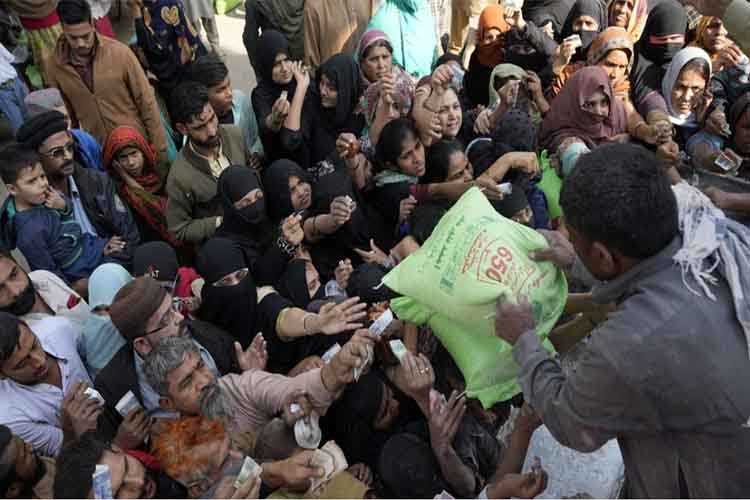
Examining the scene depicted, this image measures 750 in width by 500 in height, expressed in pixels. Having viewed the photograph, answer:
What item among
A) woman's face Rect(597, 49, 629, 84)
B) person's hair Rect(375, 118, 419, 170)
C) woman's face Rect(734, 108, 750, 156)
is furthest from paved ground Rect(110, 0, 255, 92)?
woman's face Rect(734, 108, 750, 156)

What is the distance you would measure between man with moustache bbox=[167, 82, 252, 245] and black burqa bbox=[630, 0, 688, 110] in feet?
9.48

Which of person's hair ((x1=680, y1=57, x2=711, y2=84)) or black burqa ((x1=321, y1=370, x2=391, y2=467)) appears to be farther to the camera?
person's hair ((x1=680, y1=57, x2=711, y2=84))

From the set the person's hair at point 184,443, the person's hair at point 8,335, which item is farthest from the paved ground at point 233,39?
the person's hair at point 184,443

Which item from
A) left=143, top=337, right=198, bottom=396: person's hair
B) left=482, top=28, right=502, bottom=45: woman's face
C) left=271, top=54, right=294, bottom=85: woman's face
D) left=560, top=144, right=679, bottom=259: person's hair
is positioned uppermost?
left=560, top=144, right=679, bottom=259: person's hair

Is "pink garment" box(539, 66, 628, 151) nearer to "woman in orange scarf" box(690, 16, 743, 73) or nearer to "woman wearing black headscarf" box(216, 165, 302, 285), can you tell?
"woman in orange scarf" box(690, 16, 743, 73)

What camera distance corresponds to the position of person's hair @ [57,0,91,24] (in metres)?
3.77

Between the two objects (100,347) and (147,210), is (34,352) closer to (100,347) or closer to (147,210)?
(100,347)

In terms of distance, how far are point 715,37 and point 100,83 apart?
165 inches

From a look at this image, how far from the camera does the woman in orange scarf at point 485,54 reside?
4664mm

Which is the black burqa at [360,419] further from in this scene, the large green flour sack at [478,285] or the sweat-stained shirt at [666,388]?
the sweat-stained shirt at [666,388]

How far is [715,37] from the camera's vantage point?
4.45m

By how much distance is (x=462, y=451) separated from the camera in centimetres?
233

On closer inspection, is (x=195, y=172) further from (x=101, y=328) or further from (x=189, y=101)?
(x=101, y=328)

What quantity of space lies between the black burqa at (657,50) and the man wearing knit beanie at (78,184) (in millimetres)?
3472
